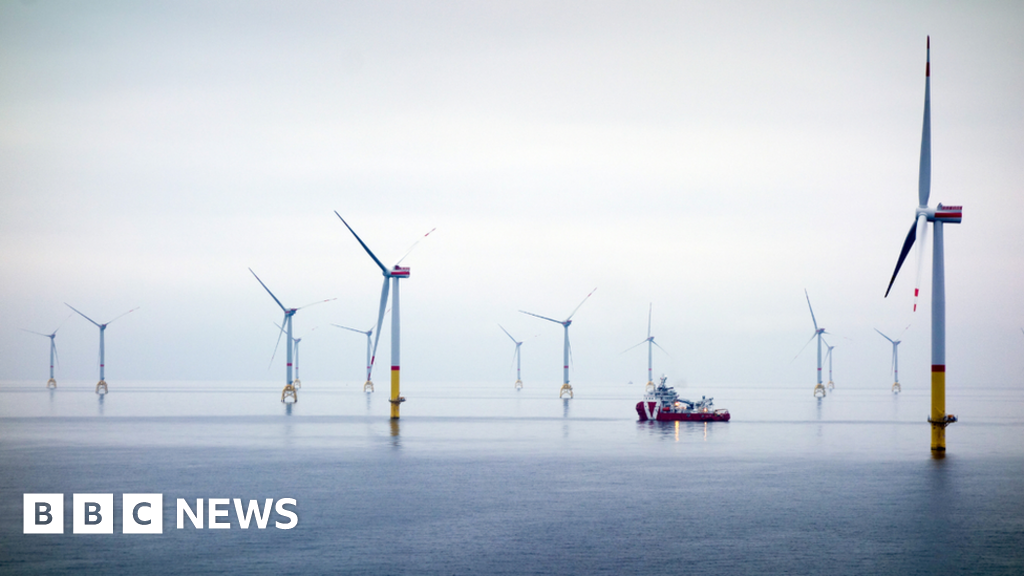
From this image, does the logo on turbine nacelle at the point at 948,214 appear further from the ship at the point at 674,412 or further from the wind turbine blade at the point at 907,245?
the ship at the point at 674,412

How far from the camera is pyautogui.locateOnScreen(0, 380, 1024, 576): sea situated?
4538 centimetres

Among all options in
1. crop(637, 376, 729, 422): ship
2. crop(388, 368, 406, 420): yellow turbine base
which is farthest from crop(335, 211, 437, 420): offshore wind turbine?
crop(637, 376, 729, 422): ship

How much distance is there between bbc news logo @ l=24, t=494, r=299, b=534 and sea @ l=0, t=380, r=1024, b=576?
885mm

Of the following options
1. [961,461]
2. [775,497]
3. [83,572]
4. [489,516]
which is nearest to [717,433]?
[961,461]

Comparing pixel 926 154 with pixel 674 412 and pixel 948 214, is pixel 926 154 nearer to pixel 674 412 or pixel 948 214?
pixel 948 214

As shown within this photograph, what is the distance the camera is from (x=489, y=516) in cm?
5997

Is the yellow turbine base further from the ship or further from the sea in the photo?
Answer: the ship

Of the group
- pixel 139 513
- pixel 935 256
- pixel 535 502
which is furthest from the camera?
pixel 935 256

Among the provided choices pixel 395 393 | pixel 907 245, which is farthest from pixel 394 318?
pixel 907 245

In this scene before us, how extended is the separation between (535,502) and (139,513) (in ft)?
88.9

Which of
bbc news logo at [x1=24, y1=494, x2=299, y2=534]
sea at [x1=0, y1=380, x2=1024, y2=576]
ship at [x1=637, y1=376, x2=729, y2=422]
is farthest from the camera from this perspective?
ship at [x1=637, y1=376, x2=729, y2=422]

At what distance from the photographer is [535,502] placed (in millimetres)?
66562

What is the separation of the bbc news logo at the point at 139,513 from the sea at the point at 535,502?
2.90ft

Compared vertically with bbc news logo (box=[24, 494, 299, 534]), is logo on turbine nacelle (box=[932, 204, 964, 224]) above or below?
above
